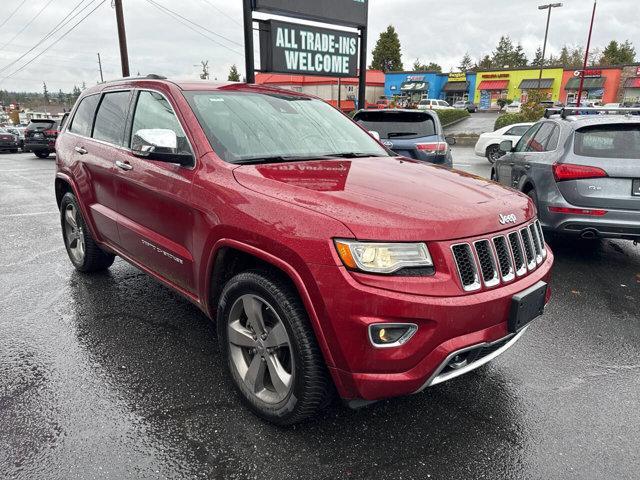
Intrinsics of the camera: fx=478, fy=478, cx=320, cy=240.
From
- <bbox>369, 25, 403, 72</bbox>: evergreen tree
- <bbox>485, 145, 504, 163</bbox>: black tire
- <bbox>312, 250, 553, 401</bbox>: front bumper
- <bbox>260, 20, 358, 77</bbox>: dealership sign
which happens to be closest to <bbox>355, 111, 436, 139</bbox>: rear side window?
<bbox>260, 20, 358, 77</bbox>: dealership sign

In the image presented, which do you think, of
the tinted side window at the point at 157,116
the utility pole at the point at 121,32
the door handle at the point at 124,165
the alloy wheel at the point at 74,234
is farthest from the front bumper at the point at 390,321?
the utility pole at the point at 121,32

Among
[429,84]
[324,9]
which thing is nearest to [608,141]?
[324,9]

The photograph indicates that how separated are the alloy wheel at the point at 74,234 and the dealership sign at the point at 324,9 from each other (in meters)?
5.47

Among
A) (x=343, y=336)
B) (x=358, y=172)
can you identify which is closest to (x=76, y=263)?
(x=358, y=172)

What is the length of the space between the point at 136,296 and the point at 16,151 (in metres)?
25.4

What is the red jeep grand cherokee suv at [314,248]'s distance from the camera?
6.72 feet

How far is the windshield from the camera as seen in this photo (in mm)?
2982

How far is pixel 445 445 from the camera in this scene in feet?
7.89

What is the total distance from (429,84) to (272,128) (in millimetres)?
65428

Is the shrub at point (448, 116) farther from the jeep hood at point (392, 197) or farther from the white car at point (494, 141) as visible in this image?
the jeep hood at point (392, 197)

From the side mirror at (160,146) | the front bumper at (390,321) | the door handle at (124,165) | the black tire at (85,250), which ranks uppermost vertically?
the side mirror at (160,146)

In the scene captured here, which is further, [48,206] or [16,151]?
[16,151]

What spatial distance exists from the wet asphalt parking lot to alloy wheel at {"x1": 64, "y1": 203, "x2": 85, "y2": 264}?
0.71m

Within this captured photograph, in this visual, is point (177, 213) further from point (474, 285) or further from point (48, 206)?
point (48, 206)
